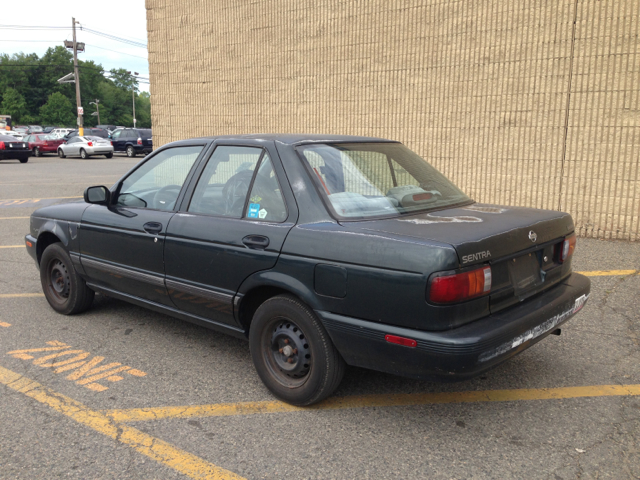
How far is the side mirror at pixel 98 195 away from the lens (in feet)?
14.8

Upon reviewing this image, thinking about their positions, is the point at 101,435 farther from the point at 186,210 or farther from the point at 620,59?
the point at 620,59

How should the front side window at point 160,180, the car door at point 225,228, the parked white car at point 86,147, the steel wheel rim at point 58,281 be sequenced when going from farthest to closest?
the parked white car at point 86,147 → the steel wheel rim at point 58,281 → the front side window at point 160,180 → the car door at point 225,228

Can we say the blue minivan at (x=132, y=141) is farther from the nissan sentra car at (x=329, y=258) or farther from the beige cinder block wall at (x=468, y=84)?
the nissan sentra car at (x=329, y=258)

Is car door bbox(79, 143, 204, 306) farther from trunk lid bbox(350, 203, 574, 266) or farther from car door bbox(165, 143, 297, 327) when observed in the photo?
trunk lid bbox(350, 203, 574, 266)

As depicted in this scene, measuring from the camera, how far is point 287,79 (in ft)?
36.0

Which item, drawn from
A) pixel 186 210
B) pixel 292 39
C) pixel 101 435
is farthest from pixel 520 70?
pixel 101 435

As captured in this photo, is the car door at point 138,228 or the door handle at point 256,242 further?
the car door at point 138,228

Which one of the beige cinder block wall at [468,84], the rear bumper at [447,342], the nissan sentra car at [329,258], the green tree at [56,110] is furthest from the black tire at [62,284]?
the green tree at [56,110]

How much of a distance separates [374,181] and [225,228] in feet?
3.30

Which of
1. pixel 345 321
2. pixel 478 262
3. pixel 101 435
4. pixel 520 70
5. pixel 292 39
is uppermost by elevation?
pixel 292 39

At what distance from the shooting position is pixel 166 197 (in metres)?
4.24

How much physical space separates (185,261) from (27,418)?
1.32 m

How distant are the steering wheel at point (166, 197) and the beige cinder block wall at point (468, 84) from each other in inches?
237

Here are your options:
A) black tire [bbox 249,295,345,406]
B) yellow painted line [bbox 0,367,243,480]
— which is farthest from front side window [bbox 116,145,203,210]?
yellow painted line [bbox 0,367,243,480]
